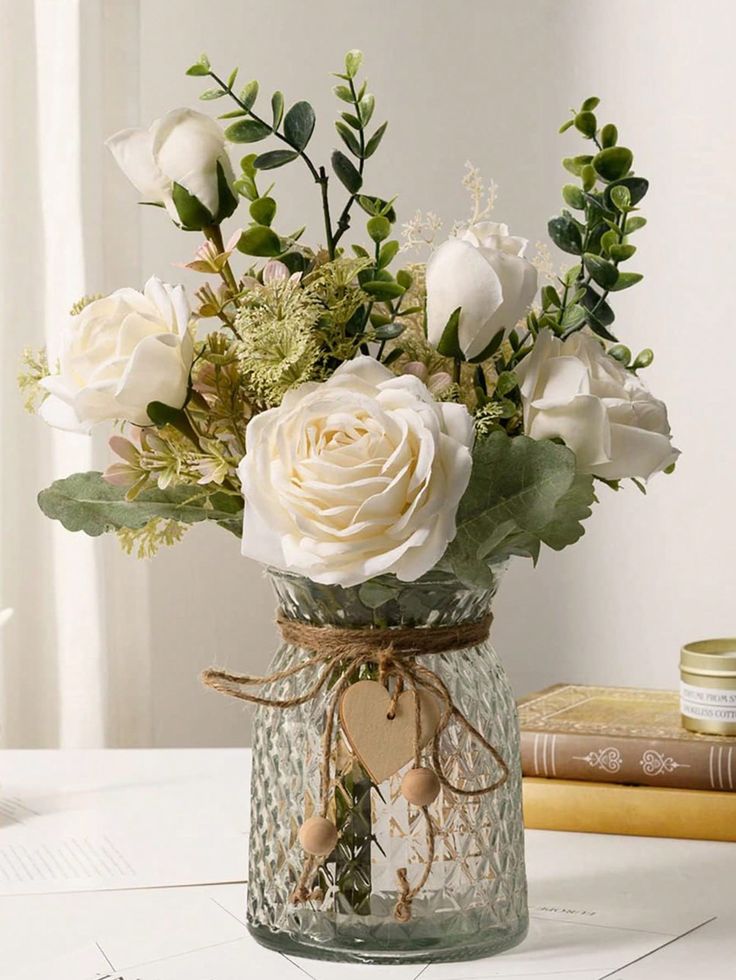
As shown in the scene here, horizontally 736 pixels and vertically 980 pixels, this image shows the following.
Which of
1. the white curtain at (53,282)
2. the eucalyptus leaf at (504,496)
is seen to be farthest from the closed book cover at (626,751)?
the white curtain at (53,282)

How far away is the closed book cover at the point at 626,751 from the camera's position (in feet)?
3.67

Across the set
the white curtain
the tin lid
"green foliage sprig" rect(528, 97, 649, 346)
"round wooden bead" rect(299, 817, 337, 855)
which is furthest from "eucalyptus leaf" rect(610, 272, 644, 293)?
the white curtain

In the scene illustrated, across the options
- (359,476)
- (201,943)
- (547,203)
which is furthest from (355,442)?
(547,203)

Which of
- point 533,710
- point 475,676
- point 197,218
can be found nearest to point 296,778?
point 475,676

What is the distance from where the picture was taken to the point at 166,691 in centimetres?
202

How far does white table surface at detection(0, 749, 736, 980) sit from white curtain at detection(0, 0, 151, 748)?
1.60 ft

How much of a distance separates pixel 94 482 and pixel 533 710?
1.94ft

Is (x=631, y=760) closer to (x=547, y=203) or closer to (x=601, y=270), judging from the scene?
(x=601, y=270)

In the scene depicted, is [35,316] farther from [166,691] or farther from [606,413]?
[606,413]

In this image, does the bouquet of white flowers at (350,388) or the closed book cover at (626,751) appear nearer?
the bouquet of white flowers at (350,388)

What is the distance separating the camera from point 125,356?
0.75m

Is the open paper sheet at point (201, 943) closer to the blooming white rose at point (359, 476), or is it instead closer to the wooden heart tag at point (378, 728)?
the wooden heart tag at point (378, 728)

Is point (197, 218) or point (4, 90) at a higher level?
point (4, 90)

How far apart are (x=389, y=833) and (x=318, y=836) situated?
53 mm
